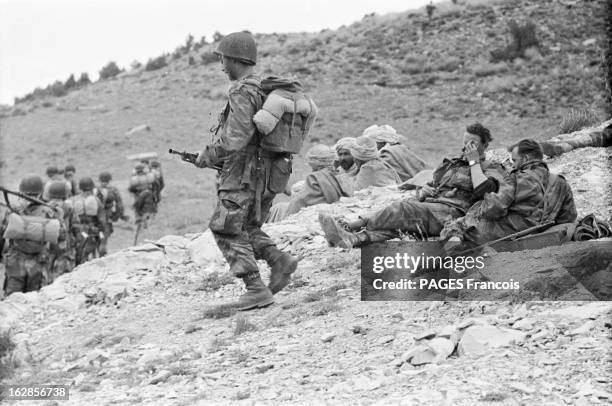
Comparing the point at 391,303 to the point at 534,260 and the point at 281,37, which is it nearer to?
the point at 534,260

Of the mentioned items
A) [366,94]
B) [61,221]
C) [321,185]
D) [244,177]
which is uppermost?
[366,94]

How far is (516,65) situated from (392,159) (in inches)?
926

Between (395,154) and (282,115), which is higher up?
(282,115)

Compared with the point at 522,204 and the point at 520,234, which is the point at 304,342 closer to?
the point at 520,234

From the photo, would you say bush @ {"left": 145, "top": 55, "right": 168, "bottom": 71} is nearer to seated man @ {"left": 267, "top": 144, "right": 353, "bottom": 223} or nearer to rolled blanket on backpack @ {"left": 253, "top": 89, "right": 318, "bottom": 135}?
seated man @ {"left": 267, "top": 144, "right": 353, "bottom": 223}

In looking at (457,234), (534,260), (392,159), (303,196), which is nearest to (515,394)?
(534,260)

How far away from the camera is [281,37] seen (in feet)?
154

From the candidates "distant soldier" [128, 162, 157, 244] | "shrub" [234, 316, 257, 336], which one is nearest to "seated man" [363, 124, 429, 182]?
"shrub" [234, 316, 257, 336]

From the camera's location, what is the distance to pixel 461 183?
26.1 ft

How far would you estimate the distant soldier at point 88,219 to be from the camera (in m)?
14.0

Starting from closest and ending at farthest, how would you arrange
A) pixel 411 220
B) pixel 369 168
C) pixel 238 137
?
pixel 238 137 < pixel 411 220 < pixel 369 168

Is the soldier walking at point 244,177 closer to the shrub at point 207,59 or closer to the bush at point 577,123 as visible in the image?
the bush at point 577,123

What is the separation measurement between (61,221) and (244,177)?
3.83 meters

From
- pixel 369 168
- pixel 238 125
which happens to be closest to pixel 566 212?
pixel 238 125
